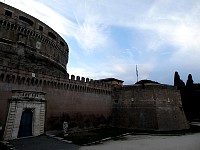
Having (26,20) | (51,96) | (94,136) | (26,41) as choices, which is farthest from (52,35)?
(94,136)

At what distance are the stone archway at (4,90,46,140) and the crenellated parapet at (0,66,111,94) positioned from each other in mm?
1195

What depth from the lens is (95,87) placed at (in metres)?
24.4

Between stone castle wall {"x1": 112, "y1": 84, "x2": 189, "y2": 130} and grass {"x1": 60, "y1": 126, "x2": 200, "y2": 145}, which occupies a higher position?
stone castle wall {"x1": 112, "y1": 84, "x2": 189, "y2": 130}

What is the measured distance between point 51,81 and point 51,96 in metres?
1.78

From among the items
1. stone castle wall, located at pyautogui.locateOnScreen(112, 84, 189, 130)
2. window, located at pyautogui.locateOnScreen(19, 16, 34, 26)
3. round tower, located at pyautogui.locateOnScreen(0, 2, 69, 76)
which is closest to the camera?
round tower, located at pyautogui.locateOnScreen(0, 2, 69, 76)

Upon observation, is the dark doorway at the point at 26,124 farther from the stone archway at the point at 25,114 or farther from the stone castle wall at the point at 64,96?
the stone castle wall at the point at 64,96

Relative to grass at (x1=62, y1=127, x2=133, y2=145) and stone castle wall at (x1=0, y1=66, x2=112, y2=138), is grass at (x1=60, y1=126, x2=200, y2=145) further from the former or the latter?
stone castle wall at (x1=0, y1=66, x2=112, y2=138)

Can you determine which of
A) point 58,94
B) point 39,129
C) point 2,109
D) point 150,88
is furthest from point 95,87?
point 2,109

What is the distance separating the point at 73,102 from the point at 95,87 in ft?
15.7

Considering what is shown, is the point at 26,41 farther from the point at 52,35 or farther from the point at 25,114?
the point at 25,114

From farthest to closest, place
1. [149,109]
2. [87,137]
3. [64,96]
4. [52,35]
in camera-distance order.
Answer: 1. [52,35]
2. [149,109]
3. [64,96]
4. [87,137]

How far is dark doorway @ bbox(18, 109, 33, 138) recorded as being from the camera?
1540 centimetres

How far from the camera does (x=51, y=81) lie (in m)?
18.7

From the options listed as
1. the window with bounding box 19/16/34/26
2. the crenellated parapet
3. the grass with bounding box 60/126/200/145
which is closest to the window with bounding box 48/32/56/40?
Result: the window with bounding box 19/16/34/26
